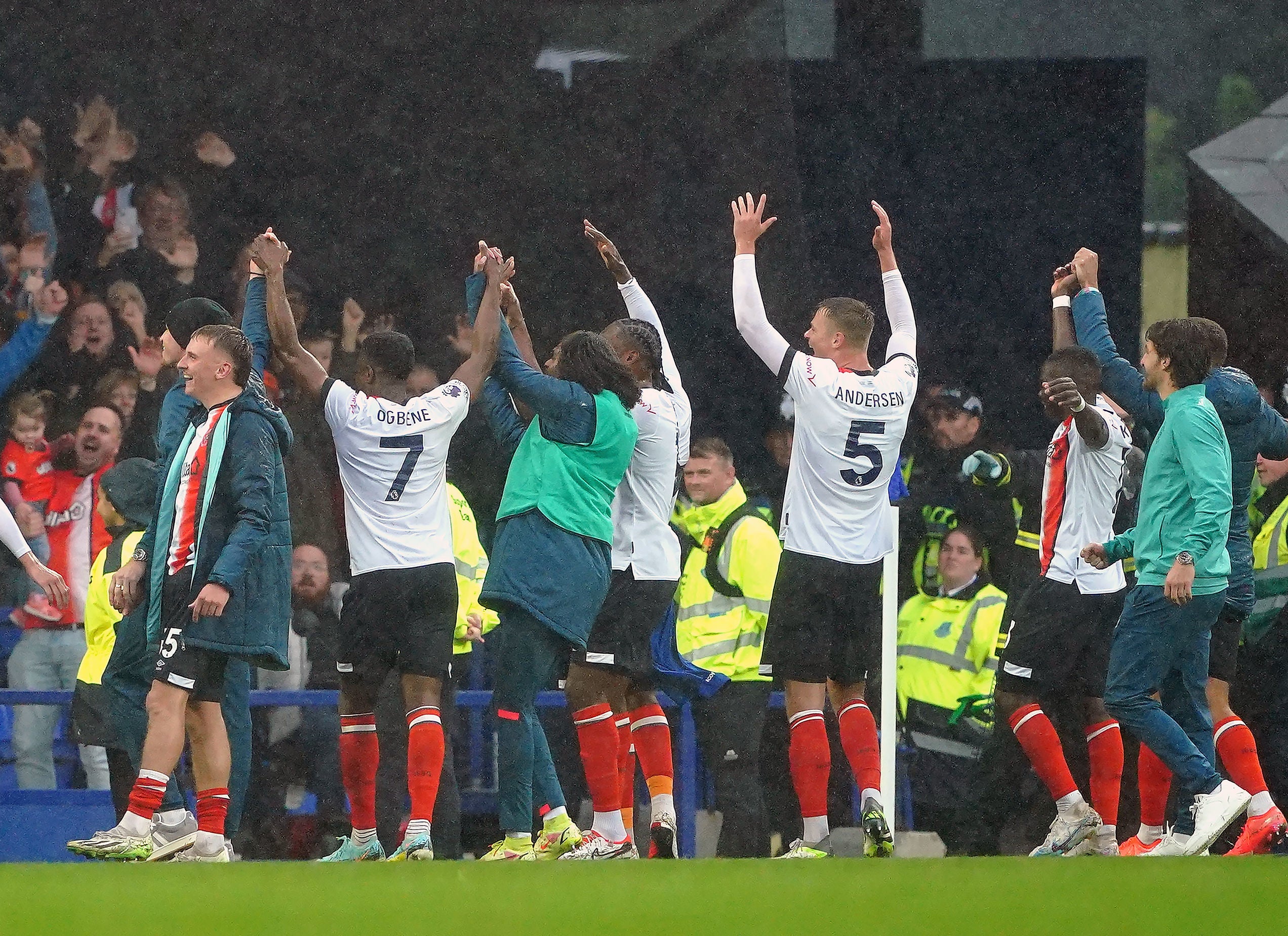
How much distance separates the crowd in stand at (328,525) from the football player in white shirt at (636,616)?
45cm

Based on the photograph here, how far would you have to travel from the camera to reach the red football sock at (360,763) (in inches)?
240

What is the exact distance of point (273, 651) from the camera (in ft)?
18.5

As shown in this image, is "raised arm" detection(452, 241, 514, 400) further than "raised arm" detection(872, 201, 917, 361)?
No

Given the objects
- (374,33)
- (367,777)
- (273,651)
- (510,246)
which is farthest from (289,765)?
(374,33)

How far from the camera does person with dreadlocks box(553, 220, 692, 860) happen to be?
6.20m

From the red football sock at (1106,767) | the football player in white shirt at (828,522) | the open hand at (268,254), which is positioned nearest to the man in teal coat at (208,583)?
the open hand at (268,254)

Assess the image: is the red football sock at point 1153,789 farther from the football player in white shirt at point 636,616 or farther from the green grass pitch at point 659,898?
the football player in white shirt at point 636,616

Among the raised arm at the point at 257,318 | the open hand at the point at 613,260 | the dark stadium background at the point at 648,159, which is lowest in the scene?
the raised arm at the point at 257,318

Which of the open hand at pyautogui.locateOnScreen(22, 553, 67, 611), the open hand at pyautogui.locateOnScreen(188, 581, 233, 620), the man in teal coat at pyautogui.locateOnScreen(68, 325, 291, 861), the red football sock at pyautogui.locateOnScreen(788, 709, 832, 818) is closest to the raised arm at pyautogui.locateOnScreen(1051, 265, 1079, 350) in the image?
the red football sock at pyautogui.locateOnScreen(788, 709, 832, 818)

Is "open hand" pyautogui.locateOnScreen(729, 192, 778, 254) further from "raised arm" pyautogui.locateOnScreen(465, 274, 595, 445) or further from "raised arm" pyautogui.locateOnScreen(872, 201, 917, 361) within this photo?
"raised arm" pyautogui.locateOnScreen(465, 274, 595, 445)

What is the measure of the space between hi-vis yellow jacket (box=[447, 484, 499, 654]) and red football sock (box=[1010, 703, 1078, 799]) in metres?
1.87

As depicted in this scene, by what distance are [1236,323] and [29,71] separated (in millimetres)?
5367

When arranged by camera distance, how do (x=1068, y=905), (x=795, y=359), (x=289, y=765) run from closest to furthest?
(x=1068, y=905) → (x=795, y=359) → (x=289, y=765)

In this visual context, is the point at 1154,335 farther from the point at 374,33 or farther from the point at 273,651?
the point at 374,33
